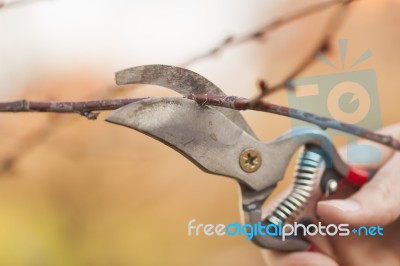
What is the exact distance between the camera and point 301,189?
3.42ft

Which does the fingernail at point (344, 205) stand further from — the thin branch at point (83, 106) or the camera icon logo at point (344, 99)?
the thin branch at point (83, 106)

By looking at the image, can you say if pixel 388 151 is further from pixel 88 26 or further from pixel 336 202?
pixel 88 26

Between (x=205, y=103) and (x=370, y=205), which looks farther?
(x=370, y=205)

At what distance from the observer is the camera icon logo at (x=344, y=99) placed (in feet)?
3.69

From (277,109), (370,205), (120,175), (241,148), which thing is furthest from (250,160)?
(120,175)

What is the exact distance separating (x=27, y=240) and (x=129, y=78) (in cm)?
62

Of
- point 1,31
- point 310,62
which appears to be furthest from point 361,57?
point 1,31

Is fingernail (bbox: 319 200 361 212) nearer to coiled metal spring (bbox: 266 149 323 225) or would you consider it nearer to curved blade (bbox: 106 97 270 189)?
coiled metal spring (bbox: 266 149 323 225)

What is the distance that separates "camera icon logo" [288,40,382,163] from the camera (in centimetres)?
113

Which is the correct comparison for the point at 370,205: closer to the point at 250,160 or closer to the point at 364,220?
the point at 364,220

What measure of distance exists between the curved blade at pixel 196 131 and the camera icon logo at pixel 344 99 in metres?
0.21

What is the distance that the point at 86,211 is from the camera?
129 centimetres

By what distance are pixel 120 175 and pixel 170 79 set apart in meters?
0.48

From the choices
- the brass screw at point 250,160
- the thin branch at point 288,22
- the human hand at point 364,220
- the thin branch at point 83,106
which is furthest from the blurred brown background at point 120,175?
the thin branch at point 83,106
